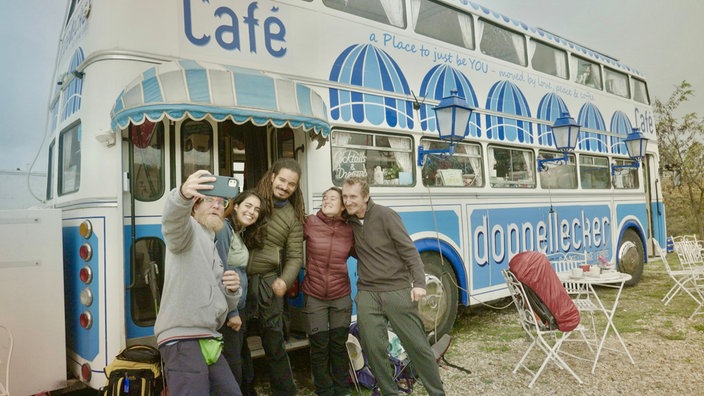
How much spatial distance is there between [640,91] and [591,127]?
2953 mm

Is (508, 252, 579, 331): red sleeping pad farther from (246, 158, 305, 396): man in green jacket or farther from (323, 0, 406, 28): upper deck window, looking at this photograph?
(323, 0, 406, 28): upper deck window

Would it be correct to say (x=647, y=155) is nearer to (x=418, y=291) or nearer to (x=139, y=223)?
(x=418, y=291)

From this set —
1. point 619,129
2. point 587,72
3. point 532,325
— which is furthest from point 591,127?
point 532,325

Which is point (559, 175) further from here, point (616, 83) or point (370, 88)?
point (370, 88)

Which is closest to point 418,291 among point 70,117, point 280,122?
point 280,122

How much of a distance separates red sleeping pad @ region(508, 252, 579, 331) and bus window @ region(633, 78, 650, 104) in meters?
7.56

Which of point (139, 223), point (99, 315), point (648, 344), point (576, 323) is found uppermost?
point (139, 223)

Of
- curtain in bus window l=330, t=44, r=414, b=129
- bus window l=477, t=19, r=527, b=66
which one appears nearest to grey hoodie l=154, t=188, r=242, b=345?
curtain in bus window l=330, t=44, r=414, b=129

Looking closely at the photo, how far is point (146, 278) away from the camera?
12.4 feet

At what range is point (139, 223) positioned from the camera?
3756 millimetres

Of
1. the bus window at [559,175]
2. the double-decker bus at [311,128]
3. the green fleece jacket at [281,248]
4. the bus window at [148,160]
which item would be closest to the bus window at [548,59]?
the double-decker bus at [311,128]

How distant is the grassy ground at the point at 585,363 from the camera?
4373 mm

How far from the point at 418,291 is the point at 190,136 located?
2.26 meters

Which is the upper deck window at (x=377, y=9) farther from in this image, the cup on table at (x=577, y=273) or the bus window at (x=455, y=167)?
the cup on table at (x=577, y=273)
